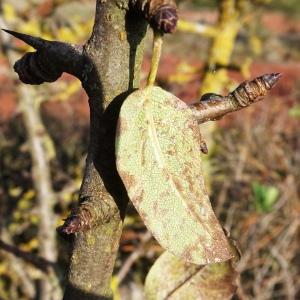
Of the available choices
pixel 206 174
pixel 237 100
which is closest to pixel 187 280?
pixel 237 100

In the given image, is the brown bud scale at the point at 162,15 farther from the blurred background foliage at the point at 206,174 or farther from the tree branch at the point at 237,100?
the blurred background foliage at the point at 206,174

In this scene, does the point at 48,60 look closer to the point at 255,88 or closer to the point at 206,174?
the point at 255,88

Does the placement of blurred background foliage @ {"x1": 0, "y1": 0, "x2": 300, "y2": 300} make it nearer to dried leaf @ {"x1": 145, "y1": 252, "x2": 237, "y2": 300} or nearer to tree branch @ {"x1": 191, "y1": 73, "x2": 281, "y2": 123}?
dried leaf @ {"x1": 145, "y1": 252, "x2": 237, "y2": 300}

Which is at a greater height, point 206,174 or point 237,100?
point 237,100

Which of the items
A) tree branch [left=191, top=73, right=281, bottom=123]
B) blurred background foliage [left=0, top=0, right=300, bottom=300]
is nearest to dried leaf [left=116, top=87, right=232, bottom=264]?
tree branch [left=191, top=73, right=281, bottom=123]

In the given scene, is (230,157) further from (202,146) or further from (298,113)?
(202,146)

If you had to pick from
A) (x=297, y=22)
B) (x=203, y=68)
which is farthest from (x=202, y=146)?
(x=297, y=22)
